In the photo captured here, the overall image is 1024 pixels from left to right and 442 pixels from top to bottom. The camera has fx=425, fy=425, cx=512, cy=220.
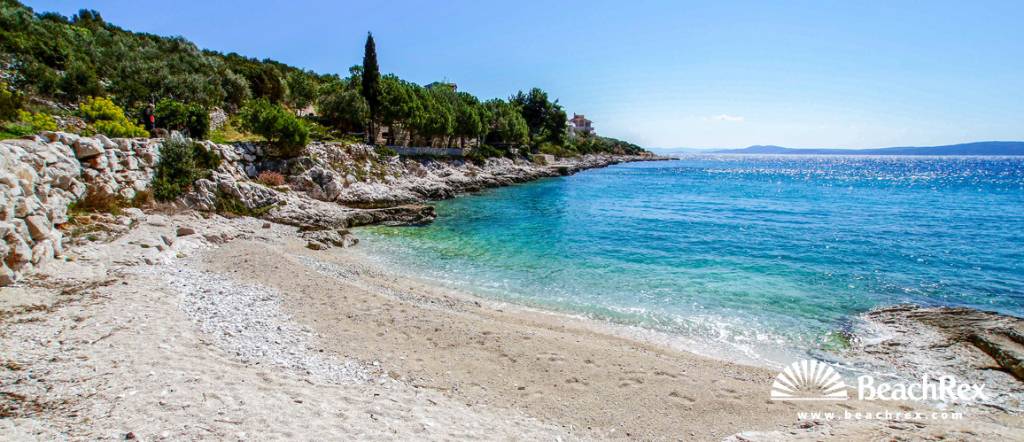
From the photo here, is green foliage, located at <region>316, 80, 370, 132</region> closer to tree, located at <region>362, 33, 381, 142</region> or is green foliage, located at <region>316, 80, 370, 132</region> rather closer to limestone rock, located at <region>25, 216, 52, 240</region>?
tree, located at <region>362, 33, 381, 142</region>

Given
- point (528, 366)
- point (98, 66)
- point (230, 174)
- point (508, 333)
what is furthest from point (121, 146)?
point (98, 66)

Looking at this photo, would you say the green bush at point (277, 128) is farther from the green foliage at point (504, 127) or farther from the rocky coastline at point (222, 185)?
the green foliage at point (504, 127)

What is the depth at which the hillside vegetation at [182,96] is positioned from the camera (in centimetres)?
3056

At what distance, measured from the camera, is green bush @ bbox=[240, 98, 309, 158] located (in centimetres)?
3353

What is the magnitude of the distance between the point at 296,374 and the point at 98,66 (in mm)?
51877

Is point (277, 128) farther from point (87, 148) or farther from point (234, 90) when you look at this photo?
point (234, 90)

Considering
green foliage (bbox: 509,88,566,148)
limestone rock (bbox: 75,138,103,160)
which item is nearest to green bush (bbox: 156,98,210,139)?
limestone rock (bbox: 75,138,103,160)

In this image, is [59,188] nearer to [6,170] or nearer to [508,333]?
[6,170]

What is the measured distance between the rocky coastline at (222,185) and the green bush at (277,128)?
1036 millimetres

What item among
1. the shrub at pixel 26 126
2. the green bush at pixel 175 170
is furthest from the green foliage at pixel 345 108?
the shrub at pixel 26 126

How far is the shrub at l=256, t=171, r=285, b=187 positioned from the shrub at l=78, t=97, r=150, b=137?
6.96 metres

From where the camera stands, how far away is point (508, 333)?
12.3 meters

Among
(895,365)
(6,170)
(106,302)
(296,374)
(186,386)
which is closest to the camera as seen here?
(186,386)

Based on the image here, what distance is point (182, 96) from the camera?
41.2 metres
